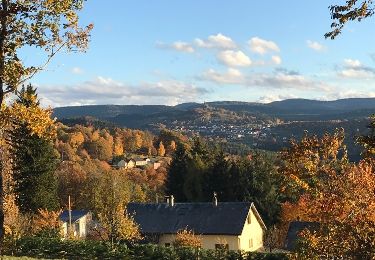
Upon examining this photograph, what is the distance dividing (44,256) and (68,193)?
150ft

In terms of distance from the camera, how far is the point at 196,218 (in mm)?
54906

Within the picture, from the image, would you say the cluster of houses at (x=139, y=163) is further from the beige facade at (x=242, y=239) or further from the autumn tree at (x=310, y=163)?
the autumn tree at (x=310, y=163)

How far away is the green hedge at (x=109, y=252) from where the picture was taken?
43438 millimetres

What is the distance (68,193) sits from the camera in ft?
291

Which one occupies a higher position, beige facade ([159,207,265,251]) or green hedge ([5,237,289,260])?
green hedge ([5,237,289,260])

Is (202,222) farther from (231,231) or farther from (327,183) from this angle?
(327,183)

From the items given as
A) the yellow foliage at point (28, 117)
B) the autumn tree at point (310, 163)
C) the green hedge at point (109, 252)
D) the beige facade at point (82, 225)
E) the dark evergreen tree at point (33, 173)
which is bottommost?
the beige facade at point (82, 225)

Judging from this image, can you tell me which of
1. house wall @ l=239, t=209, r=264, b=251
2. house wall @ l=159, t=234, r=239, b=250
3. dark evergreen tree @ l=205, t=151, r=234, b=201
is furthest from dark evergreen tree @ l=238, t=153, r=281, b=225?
house wall @ l=159, t=234, r=239, b=250

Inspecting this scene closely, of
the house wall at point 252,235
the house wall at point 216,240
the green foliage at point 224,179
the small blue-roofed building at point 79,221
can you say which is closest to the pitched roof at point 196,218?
the house wall at point 216,240

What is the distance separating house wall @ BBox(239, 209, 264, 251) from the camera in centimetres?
5316

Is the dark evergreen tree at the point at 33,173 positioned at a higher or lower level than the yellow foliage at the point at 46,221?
higher

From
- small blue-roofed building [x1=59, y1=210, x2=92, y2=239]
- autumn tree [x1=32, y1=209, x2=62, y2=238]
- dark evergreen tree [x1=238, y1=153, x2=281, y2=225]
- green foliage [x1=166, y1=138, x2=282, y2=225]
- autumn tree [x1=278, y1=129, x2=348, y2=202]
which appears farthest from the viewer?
small blue-roofed building [x1=59, y1=210, x2=92, y2=239]

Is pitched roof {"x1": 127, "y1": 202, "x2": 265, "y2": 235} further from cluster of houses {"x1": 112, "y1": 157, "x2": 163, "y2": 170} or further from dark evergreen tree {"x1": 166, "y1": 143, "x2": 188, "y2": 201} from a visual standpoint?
cluster of houses {"x1": 112, "y1": 157, "x2": 163, "y2": 170}

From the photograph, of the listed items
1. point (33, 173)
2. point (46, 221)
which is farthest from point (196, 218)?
point (33, 173)
